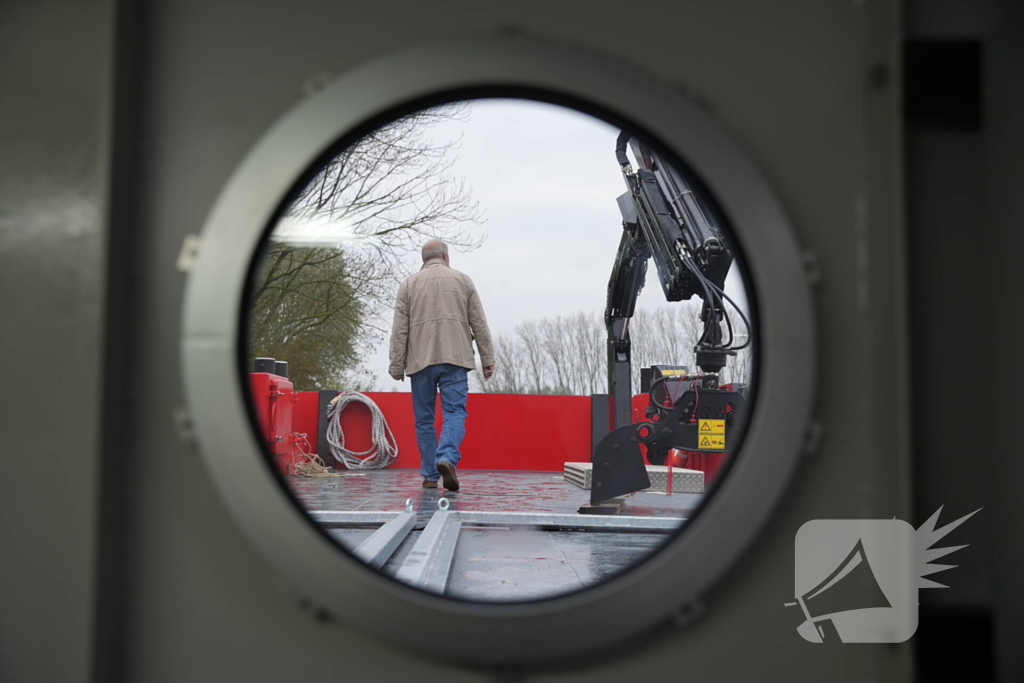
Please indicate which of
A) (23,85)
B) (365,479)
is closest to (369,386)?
(365,479)

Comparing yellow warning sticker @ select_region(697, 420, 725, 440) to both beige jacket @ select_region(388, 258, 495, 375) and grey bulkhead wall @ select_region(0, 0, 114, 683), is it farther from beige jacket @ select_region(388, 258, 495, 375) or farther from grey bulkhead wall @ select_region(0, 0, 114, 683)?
grey bulkhead wall @ select_region(0, 0, 114, 683)

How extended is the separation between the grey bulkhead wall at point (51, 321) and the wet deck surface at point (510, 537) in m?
0.24

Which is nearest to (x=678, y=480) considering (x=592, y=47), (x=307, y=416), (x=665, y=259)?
(x=665, y=259)

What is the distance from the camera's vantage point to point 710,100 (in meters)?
0.80

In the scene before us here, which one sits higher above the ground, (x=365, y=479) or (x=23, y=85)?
(x=23, y=85)

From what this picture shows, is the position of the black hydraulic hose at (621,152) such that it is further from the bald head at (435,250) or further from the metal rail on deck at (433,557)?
the metal rail on deck at (433,557)

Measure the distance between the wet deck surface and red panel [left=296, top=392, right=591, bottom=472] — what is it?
1123mm

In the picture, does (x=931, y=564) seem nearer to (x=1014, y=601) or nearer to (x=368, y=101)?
(x=1014, y=601)

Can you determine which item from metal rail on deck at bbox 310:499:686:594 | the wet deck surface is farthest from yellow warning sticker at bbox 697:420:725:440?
metal rail on deck at bbox 310:499:686:594

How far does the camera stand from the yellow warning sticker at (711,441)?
3.12 m

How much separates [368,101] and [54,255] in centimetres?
38

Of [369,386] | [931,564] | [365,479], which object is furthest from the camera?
[369,386]

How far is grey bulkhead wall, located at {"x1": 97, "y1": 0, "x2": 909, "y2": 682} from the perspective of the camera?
0.77 metres

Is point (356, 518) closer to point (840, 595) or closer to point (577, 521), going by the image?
point (577, 521)
